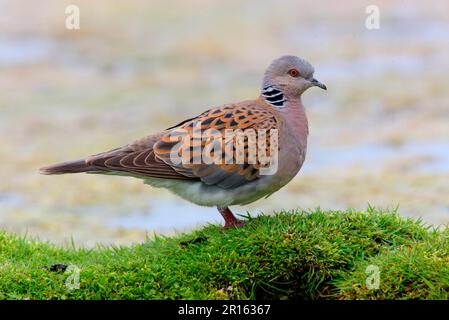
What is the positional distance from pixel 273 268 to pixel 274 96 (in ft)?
6.39

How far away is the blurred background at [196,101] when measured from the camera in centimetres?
1233

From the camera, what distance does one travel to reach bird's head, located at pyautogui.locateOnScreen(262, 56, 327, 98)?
27.1ft

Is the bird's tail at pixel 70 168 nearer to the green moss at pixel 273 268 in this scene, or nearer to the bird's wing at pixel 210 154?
the bird's wing at pixel 210 154

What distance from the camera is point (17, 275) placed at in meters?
6.95

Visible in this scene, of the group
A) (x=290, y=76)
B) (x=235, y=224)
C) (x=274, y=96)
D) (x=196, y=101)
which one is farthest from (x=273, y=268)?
(x=196, y=101)

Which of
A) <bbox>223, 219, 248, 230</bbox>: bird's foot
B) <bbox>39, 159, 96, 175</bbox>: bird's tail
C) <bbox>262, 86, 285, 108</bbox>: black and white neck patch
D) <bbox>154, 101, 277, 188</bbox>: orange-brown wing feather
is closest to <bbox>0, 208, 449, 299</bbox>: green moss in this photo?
<bbox>223, 219, 248, 230</bbox>: bird's foot

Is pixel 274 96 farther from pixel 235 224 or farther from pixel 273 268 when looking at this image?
pixel 273 268

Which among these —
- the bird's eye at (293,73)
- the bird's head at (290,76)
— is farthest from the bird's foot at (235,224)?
the bird's eye at (293,73)

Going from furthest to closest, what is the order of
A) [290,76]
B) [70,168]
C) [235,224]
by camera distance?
[290,76], [70,168], [235,224]

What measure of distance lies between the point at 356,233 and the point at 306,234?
45 centimetres

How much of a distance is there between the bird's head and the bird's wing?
1.39ft

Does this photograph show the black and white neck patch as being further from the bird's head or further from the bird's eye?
the bird's eye

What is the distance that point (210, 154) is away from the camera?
307 inches

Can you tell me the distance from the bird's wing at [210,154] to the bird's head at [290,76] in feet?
1.39
